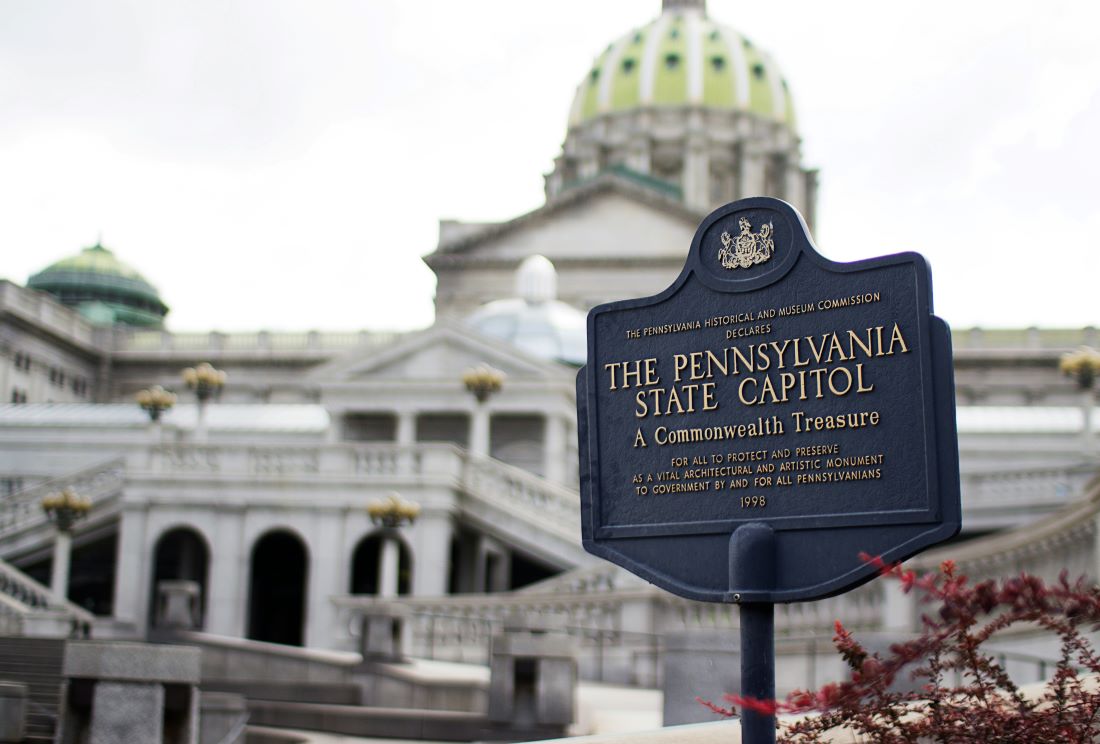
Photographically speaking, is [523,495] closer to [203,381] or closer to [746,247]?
[203,381]

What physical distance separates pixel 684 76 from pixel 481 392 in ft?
266

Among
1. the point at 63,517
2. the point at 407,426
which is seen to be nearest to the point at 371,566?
the point at 407,426

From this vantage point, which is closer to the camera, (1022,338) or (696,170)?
(1022,338)

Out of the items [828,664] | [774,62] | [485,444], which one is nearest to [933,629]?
[828,664]

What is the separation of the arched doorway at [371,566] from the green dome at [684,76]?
264 feet

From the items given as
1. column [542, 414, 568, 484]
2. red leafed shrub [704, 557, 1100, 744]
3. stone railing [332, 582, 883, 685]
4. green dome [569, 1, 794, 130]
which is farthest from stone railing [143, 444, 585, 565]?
green dome [569, 1, 794, 130]

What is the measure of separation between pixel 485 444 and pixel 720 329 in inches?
1506

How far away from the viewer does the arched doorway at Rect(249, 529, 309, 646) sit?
4588 cm

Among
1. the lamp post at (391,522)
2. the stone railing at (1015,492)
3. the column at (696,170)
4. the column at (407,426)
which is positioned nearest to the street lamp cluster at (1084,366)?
the stone railing at (1015,492)

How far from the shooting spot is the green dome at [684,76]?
121 meters

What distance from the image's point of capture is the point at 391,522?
1384 inches

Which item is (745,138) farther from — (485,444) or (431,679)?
(431,679)

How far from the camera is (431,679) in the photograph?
22.7 meters

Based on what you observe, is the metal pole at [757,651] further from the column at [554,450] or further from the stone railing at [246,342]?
the stone railing at [246,342]
